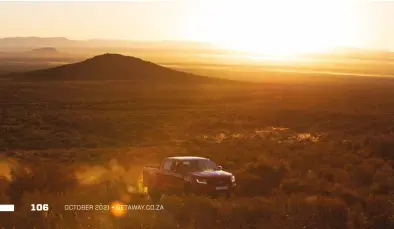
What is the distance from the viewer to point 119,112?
74.7 meters

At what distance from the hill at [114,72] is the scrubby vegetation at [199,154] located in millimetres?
65973

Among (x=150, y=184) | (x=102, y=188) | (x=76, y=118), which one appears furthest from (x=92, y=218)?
(x=76, y=118)

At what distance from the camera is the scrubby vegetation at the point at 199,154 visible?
1433 centimetres

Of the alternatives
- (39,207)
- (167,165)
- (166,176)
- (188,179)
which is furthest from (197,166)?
(39,207)

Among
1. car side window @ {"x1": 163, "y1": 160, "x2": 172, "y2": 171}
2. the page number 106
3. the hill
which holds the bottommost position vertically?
the hill

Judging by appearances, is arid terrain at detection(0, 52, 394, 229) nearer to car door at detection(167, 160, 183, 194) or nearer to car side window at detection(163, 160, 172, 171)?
car door at detection(167, 160, 183, 194)

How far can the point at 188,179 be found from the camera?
19609 millimetres

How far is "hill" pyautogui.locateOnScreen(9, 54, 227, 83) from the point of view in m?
159

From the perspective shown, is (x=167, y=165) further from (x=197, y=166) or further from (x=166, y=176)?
(x=197, y=166)

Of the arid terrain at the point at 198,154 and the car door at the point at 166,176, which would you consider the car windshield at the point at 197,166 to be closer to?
the car door at the point at 166,176

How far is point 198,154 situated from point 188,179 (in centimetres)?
1715

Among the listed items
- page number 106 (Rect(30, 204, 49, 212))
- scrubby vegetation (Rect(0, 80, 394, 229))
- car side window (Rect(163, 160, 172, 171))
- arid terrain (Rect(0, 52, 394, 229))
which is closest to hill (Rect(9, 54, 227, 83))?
arid terrain (Rect(0, 52, 394, 229))

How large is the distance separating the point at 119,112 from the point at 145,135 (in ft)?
70.4

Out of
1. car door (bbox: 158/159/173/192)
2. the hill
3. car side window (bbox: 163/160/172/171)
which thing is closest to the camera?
car door (bbox: 158/159/173/192)
